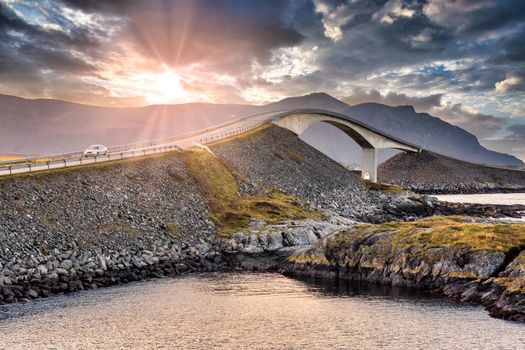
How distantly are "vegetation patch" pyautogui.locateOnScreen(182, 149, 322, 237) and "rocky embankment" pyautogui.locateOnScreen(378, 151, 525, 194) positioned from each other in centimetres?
10161

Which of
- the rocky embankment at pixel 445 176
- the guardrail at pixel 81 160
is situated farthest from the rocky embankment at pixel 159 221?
the rocky embankment at pixel 445 176

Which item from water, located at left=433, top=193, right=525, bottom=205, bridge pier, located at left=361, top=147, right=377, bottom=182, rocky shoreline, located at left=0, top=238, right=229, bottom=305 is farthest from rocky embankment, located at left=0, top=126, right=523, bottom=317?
bridge pier, located at left=361, top=147, right=377, bottom=182

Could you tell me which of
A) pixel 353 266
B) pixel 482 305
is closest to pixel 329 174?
pixel 353 266

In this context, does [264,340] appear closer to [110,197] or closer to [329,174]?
[110,197]

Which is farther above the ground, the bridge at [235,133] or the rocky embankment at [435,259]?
the bridge at [235,133]

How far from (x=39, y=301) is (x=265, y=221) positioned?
105ft

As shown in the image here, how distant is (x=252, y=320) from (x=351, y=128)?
12448 centimetres

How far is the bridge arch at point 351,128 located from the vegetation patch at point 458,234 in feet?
260

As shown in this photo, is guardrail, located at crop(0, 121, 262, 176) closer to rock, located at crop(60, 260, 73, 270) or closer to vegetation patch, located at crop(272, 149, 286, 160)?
vegetation patch, located at crop(272, 149, 286, 160)

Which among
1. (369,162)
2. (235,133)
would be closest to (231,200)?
(235,133)

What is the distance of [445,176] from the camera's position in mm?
179625

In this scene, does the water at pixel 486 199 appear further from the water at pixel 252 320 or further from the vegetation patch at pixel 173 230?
the water at pixel 252 320

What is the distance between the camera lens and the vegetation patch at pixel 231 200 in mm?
63219

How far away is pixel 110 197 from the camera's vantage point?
184 feet
